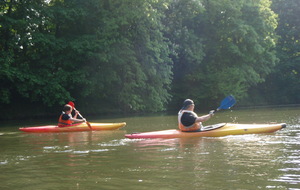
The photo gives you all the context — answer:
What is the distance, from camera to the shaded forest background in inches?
862

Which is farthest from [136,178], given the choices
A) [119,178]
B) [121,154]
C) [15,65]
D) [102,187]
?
[15,65]

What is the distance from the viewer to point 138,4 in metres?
23.4

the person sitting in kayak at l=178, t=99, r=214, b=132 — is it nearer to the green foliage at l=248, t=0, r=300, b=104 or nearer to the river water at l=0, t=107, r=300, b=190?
the river water at l=0, t=107, r=300, b=190

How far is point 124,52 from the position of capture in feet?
76.7

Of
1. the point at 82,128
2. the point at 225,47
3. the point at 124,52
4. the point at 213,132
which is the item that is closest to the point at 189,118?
the point at 213,132

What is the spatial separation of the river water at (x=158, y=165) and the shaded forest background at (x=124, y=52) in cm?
1301

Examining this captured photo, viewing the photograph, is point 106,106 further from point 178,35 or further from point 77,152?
point 77,152

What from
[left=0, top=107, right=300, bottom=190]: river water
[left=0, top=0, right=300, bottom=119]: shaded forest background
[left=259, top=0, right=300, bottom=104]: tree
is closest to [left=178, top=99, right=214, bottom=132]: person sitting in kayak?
[left=0, top=107, right=300, bottom=190]: river water

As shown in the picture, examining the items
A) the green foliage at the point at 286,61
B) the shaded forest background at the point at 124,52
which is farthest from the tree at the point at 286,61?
the shaded forest background at the point at 124,52

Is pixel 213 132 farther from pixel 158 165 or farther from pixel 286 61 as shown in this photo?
pixel 286 61

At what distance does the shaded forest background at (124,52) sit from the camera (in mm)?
21891

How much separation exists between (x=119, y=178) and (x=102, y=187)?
51 cm

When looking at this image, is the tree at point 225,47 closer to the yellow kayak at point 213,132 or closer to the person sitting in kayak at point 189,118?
the yellow kayak at point 213,132

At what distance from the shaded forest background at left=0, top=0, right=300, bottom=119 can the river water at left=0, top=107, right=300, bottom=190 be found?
1301 cm
